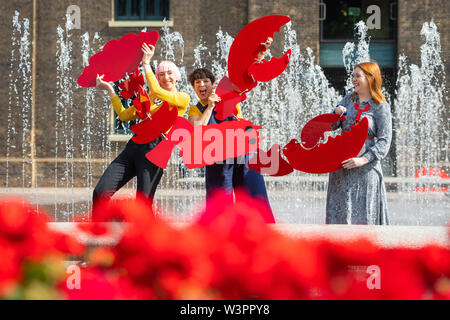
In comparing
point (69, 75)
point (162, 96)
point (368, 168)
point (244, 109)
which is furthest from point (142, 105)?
point (69, 75)

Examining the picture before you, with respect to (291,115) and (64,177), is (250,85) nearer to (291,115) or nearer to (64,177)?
(291,115)

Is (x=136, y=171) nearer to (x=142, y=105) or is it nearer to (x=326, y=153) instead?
(x=142, y=105)

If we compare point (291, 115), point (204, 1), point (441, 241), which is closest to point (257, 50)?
point (441, 241)

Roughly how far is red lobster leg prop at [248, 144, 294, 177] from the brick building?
1154 cm

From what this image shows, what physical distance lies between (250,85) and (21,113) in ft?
42.3

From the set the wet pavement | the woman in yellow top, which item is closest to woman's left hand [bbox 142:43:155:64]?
the woman in yellow top

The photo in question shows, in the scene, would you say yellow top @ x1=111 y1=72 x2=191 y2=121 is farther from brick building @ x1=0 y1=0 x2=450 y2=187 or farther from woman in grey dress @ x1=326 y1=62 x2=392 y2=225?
brick building @ x1=0 y1=0 x2=450 y2=187

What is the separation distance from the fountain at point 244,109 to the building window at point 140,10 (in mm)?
751

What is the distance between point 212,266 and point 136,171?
3362mm

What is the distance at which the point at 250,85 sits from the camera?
151 inches

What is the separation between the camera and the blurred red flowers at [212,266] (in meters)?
1.01

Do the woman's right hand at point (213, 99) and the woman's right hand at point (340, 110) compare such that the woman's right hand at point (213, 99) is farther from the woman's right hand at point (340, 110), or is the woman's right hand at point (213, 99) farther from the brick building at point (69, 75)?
the brick building at point (69, 75)

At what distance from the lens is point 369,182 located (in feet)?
13.1

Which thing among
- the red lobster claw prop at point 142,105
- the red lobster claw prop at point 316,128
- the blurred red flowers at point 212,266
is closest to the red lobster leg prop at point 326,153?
the red lobster claw prop at point 316,128
